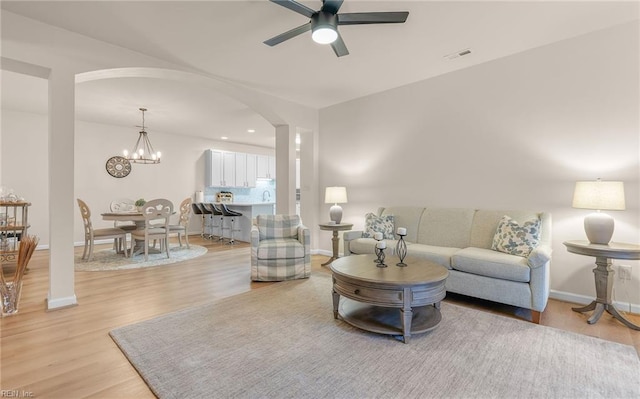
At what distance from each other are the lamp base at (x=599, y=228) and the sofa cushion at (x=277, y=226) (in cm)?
326

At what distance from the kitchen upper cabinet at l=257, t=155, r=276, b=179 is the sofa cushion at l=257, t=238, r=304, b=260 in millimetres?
5653

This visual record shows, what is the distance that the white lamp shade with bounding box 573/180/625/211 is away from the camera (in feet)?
8.53

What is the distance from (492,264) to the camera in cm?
283

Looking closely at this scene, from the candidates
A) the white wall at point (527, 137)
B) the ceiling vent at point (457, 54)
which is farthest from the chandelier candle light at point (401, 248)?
the ceiling vent at point (457, 54)

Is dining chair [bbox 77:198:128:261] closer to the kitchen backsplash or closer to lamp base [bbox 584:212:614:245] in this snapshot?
the kitchen backsplash

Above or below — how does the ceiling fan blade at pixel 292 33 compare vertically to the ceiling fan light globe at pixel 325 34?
above

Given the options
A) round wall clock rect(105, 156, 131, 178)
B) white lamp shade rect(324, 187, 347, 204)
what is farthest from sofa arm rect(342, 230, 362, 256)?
round wall clock rect(105, 156, 131, 178)

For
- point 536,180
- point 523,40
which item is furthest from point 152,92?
point 536,180

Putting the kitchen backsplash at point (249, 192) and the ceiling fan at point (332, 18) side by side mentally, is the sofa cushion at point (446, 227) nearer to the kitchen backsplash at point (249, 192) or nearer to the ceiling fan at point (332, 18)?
the ceiling fan at point (332, 18)

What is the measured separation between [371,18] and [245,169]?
7.14 meters

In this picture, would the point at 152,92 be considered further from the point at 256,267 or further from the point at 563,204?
the point at 563,204

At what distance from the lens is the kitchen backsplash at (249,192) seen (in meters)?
8.46

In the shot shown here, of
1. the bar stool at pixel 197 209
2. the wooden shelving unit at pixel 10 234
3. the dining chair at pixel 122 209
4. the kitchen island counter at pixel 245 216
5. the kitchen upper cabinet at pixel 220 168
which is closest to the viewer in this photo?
the wooden shelving unit at pixel 10 234

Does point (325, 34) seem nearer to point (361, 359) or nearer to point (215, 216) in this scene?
point (361, 359)
